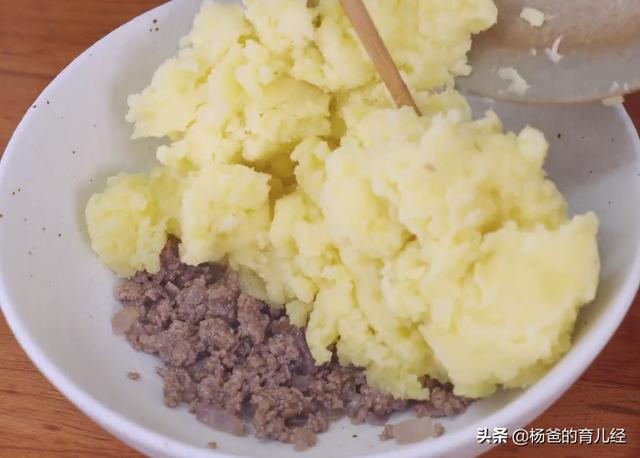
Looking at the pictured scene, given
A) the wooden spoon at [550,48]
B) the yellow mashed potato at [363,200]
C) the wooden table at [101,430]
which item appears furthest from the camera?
the wooden table at [101,430]

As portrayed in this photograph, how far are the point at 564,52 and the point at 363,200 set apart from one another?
1.73 feet

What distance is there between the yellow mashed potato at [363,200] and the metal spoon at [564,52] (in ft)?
0.23

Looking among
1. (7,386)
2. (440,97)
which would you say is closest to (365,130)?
(440,97)

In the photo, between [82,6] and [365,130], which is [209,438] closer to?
[365,130]

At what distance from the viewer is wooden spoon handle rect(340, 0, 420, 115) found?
1.36 metres

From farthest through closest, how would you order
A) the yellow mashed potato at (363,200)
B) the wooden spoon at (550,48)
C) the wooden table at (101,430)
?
the wooden table at (101,430)
the wooden spoon at (550,48)
the yellow mashed potato at (363,200)

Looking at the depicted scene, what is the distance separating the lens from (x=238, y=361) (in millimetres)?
1588

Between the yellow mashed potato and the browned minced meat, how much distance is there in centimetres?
4

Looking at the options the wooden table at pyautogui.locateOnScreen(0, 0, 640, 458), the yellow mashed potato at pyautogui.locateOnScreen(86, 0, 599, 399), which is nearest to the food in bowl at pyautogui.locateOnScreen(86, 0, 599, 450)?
the yellow mashed potato at pyautogui.locateOnScreen(86, 0, 599, 399)

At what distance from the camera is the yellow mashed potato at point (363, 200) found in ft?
4.21

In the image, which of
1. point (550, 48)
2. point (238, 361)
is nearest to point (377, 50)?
point (550, 48)

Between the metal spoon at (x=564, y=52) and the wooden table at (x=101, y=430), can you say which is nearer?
the metal spoon at (x=564, y=52)

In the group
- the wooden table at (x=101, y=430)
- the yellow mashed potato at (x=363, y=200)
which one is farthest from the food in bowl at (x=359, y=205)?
the wooden table at (x=101, y=430)

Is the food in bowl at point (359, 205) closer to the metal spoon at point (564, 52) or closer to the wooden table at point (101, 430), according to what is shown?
the metal spoon at point (564, 52)
